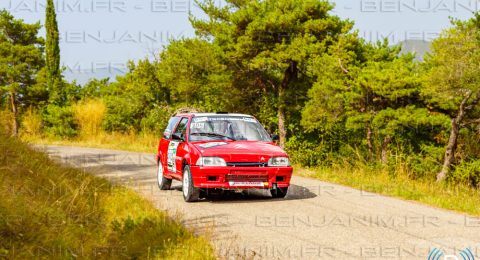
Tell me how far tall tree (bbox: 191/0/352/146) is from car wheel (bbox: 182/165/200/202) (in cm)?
1152

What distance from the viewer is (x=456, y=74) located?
15.5 metres

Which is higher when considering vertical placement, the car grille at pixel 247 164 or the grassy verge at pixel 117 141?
the car grille at pixel 247 164

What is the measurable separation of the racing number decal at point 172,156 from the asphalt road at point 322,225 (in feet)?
1.93

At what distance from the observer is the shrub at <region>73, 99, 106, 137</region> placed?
34.5 meters

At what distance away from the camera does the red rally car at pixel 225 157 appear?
10.4 m

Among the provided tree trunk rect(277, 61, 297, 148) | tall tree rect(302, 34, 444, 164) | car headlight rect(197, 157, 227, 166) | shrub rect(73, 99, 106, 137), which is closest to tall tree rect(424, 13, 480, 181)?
tall tree rect(302, 34, 444, 164)

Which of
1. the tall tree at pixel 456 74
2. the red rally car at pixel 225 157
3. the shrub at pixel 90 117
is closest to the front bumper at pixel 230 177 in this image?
the red rally car at pixel 225 157

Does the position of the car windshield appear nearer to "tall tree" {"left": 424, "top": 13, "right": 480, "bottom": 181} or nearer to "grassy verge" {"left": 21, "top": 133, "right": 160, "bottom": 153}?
"tall tree" {"left": 424, "top": 13, "right": 480, "bottom": 181}

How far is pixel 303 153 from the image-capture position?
75.0ft

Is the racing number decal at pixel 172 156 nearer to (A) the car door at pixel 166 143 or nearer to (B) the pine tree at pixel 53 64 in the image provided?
(A) the car door at pixel 166 143

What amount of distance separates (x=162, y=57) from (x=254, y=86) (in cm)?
1138

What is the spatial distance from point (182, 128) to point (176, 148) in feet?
2.03

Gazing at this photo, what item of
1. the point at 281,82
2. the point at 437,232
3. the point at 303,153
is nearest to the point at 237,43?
the point at 281,82

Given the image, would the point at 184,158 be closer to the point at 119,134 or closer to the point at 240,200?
the point at 240,200
